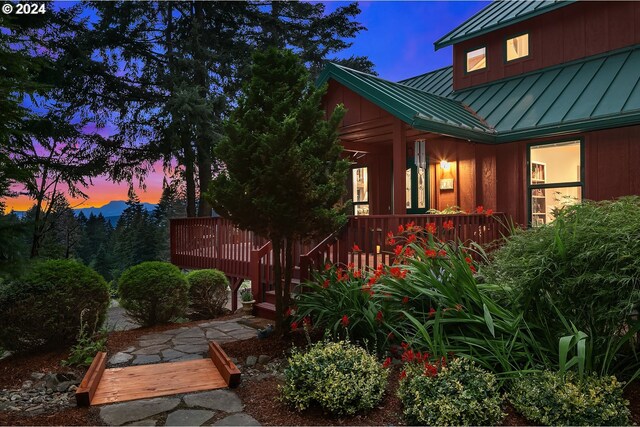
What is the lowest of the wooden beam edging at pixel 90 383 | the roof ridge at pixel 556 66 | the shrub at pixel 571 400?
the wooden beam edging at pixel 90 383

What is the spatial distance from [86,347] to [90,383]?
4.25ft

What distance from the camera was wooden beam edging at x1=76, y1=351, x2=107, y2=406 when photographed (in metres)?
3.50

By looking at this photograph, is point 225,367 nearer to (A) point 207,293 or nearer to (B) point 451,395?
(B) point 451,395

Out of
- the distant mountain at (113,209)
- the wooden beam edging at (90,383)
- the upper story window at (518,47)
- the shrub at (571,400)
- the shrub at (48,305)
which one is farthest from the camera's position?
the distant mountain at (113,209)

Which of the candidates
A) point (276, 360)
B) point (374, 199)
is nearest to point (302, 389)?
point (276, 360)

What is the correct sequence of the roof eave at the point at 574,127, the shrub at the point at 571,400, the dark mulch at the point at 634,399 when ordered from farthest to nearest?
the roof eave at the point at 574,127 < the dark mulch at the point at 634,399 < the shrub at the point at 571,400

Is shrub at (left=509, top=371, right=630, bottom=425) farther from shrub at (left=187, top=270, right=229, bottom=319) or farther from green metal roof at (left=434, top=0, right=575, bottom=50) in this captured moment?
green metal roof at (left=434, top=0, right=575, bottom=50)

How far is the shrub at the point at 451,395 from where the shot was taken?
2.94 meters

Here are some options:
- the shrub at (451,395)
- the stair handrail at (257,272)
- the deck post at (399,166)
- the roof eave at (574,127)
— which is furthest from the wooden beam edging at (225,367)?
the roof eave at (574,127)

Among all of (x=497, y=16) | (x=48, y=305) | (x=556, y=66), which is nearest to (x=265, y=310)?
(x=48, y=305)

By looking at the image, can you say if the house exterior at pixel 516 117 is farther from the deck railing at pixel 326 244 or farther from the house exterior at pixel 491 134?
the deck railing at pixel 326 244

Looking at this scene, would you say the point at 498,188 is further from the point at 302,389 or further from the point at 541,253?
the point at 302,389

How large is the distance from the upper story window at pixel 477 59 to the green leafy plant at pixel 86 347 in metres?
9.62

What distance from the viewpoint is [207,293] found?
27.5ft
